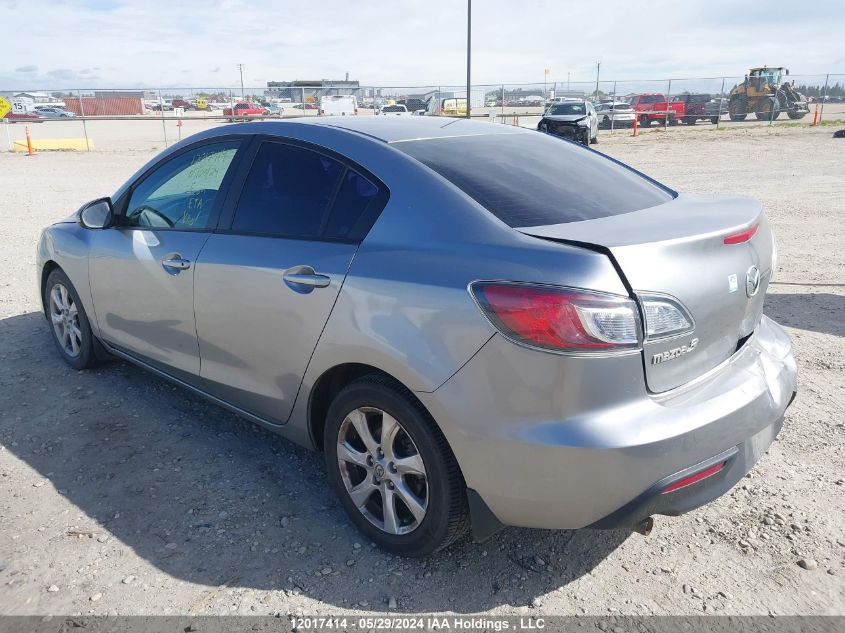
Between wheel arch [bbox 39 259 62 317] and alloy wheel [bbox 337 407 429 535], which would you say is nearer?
alloy wheel [bbox 337 407 429 535]

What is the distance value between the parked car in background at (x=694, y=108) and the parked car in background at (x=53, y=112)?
44.4 meters

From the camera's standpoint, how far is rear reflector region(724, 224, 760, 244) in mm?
Answer: 2600

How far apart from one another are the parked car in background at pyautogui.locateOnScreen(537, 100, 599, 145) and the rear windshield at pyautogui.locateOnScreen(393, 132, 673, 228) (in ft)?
72.8

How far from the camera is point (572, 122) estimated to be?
82.9ft

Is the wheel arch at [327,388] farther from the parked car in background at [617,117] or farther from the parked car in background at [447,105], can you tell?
the parked car in background at [447,105]

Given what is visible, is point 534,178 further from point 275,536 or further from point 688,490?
point 275,536

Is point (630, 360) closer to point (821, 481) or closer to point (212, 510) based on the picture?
point (821, 481)

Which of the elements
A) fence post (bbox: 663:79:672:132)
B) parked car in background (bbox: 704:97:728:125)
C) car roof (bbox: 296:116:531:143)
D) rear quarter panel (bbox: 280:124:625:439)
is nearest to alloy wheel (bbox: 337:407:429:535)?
rear quarter panel (bbox: 280:124:625:439)

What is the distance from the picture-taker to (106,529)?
3.11 metres

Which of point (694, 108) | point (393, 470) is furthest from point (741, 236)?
point (694, 108)

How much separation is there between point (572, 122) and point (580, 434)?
80.7ft

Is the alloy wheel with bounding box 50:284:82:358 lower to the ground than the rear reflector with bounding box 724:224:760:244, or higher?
lower

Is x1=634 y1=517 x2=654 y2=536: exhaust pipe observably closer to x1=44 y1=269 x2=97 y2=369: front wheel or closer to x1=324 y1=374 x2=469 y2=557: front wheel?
x1=324 y1=374 x2=469 y2=557: front wheel

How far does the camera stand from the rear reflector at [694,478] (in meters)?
2.36
